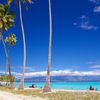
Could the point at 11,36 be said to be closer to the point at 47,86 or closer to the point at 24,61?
the point at 24,61

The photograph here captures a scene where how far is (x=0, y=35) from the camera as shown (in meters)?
54.3

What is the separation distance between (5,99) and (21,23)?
26960mm

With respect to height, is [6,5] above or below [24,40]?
above

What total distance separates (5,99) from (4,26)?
30.9m

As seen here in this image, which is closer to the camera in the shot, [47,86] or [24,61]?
[47,86]

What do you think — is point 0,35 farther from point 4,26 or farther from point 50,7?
point 50,7

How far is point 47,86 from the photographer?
3991cm

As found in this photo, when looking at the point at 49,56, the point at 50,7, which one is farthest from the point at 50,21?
the point at 49,56

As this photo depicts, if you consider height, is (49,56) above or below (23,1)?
below

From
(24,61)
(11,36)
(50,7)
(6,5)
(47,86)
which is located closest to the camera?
(47,86)

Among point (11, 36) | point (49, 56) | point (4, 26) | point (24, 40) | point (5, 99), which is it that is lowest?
point (5, 99)

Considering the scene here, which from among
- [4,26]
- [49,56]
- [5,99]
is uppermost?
[4,26]

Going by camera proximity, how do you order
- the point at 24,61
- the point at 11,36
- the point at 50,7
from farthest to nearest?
the point at 11,36 < the point at 24,61 < the point at 50,7

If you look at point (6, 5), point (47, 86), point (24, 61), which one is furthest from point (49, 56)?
point (6, 5)
